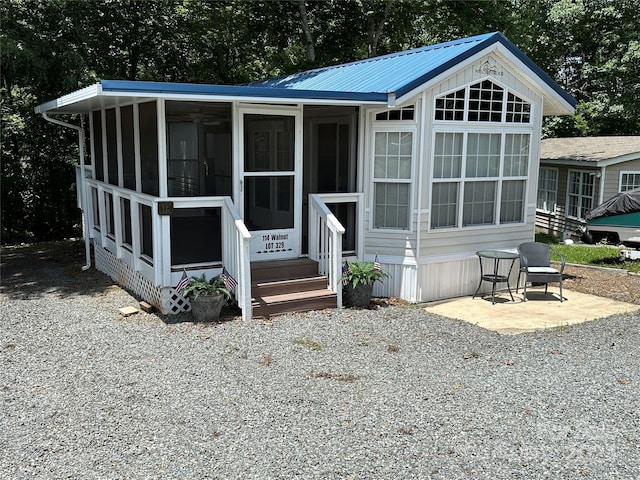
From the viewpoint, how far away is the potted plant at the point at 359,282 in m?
8.25

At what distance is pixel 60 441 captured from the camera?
447 centimetres

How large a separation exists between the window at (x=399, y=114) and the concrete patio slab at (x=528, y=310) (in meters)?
2.78

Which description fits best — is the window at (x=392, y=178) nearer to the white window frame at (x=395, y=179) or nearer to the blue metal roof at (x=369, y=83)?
the white window frame at (x=395, y=179)

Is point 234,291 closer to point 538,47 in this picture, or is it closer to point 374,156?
point 374,156

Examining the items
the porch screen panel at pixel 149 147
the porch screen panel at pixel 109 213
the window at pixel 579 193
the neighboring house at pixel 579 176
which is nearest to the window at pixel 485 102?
the porch screen panel at pixel 149 147

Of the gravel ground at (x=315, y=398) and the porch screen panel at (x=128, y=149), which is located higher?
the porch screen panel at (x=128, y=149)

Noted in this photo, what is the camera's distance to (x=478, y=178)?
30.3 ft

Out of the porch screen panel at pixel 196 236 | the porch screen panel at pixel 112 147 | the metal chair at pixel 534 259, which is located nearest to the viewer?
the porch screen panel at pixel 196 236

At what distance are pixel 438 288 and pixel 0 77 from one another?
11.4 metres

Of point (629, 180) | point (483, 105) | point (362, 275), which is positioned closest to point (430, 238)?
point (362, 275)

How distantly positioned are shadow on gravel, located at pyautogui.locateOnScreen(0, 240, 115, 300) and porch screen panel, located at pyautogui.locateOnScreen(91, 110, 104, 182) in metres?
1.80

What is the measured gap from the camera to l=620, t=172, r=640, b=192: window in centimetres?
1664

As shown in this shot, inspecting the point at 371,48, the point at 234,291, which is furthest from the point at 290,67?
the point at 234,291

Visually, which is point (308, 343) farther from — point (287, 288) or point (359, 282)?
point (359, 282)
